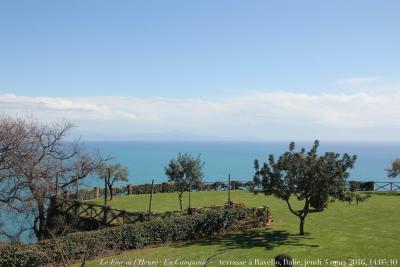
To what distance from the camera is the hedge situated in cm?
1803

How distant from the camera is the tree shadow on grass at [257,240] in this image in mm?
20453

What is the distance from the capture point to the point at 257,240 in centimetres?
2156

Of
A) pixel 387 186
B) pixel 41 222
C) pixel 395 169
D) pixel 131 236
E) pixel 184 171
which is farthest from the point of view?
pixel 395 169

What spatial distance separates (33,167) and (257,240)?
48.4 feet

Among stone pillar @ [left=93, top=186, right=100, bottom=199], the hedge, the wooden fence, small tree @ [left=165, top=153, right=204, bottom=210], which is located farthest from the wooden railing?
the wooden fence

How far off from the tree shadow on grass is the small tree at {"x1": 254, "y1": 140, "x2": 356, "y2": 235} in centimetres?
125

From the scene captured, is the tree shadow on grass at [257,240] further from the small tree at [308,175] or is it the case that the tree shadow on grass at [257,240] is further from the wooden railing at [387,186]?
the wooden railing at [387,186]

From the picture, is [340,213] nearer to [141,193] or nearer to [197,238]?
[197,238]

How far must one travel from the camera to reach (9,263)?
17766 millimetres

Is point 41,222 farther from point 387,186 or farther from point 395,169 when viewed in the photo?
point 395,169

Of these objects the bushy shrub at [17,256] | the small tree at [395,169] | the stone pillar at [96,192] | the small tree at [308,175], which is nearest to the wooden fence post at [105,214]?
the bushy shrub at [17,256]

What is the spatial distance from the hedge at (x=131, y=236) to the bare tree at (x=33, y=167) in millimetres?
8700

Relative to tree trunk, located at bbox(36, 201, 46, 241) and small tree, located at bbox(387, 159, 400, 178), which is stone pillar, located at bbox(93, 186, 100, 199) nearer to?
tree trunk, located at bbox(36, 201, 46, 241)

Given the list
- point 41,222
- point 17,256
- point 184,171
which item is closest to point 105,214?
point 41,222
